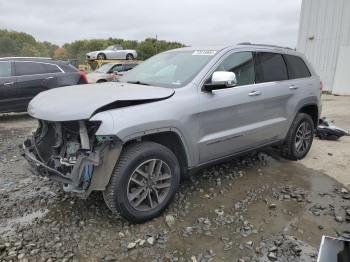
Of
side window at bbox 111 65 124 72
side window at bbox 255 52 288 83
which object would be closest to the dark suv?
side window at bbox 255 52 288 83

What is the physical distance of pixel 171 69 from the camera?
430cm

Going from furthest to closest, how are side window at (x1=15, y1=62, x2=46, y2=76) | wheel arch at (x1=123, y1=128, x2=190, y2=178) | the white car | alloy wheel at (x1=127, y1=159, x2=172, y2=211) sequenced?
the white car < side window at (x1=15, y1=62, x2=46, y2=76) < wheel arch at (x1=123, y1=128, x2=190, y2=178) < alloy wheel at (x1=127, y1=159, x2=172, y2=211)

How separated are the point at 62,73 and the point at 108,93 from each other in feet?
21.5

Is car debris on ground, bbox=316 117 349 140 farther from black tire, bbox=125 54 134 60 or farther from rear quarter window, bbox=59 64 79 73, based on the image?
black tire, bbox=125 54 134 60

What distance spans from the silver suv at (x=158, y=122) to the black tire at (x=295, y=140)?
287 millimetres

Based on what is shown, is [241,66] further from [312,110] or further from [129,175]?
[129,175]

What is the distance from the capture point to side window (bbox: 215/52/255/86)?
429 cm

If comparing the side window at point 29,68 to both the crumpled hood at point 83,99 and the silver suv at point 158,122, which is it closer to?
the silver suv at point 158,122

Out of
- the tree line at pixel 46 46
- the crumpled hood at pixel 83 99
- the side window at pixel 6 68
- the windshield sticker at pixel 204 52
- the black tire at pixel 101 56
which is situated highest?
the tree line at pixel 46 46

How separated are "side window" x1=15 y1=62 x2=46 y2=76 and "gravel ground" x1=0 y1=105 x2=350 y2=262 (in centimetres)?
483

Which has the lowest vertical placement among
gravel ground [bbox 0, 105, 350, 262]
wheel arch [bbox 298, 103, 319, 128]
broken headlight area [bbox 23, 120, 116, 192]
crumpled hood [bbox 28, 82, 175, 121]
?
gravel ground [bbox 0, 105, 350, 262]

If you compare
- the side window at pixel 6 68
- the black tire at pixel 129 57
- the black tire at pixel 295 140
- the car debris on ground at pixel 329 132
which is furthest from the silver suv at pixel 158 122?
the black tire at pixel 129 57

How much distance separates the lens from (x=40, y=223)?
358cm

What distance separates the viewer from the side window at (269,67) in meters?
4.71
